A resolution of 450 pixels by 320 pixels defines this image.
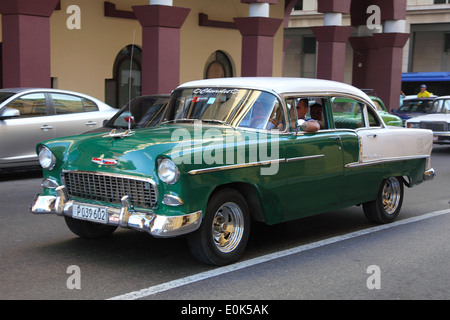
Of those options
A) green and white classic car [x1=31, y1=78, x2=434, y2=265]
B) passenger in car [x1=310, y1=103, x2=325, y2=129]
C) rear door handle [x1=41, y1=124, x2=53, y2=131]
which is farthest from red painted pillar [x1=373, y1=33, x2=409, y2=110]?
passenger in car [x1=310, y1=103, x2=325, y2=129]

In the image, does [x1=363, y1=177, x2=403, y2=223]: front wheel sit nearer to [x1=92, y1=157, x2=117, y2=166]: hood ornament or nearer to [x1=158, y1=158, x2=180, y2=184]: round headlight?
[x1=158, y1=158, x2=180, y2=184]: round headlight

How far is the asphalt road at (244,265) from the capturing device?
16.6 ft

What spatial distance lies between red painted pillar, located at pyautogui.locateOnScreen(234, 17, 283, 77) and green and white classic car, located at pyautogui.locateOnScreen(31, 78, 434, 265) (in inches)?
422

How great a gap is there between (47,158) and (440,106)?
14521 mm

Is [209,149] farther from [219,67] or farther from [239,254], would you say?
[219,67]

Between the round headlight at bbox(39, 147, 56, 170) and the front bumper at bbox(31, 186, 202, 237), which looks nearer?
the front bumper at bbox(31, 186, 202, 237)

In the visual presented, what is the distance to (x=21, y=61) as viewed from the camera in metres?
13.7

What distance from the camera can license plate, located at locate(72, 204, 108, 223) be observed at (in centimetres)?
555

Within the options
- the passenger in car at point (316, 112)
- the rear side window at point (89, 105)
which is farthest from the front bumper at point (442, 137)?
the passenger in car at point (316, 112)

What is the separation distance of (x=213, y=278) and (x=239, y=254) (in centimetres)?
57

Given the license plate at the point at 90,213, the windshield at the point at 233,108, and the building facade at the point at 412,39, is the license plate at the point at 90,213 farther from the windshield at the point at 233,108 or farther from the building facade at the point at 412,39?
the building facade at the point at 412,39

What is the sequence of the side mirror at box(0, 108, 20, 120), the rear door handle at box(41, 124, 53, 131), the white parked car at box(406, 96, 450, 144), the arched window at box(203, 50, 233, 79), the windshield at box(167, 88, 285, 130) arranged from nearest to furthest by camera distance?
the windshield at box(167, 88, 285, 130) → the side mirror at box(0, 108, 20, 120) → the rear door handle at box(41, 124, 53, 131) → the white parked car at box(406, 96, 450, 144) → the arched window at box(203, 50, 233, 79)

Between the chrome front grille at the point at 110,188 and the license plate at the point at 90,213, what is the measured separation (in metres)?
0.13
